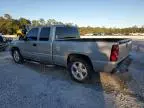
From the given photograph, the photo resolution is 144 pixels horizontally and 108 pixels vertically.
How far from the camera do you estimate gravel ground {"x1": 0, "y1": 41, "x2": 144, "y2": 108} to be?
14.5ft

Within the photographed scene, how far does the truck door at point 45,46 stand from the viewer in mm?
6859

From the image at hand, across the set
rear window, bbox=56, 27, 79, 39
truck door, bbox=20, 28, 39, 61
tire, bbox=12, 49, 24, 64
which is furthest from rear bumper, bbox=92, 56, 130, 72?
tire, bbox=12, 49, 24, 64

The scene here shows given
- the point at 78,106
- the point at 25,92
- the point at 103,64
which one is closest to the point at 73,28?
the point at 103,64

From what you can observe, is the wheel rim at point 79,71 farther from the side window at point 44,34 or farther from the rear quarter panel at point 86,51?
the side window at point 44,34

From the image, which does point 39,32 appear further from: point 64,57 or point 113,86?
point 113,86

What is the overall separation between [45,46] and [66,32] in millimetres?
992

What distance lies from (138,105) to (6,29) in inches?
2953

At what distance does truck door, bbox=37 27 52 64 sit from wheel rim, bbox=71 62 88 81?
117cm

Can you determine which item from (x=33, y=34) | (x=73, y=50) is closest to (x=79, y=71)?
(x=73, y=50)

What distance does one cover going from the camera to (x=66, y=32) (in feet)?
23.7

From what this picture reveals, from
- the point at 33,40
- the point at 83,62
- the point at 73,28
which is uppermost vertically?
the point at 73,28

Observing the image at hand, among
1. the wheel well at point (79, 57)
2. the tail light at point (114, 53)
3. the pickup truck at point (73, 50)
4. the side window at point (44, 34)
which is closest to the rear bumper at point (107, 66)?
the pickup truck at point (73, 50)

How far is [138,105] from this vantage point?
13.9 feet

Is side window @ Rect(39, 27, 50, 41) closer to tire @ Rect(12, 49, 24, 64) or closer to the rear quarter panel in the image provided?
the rear quarter panel
